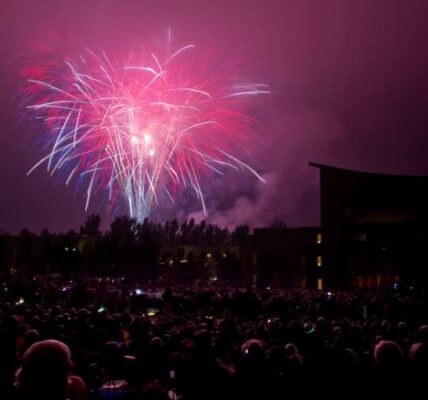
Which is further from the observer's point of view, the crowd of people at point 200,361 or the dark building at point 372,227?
the dark building at point 372,227

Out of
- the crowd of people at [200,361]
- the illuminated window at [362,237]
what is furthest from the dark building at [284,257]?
the crowd of people at [200,361]

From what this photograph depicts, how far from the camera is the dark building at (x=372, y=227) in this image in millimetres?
51719

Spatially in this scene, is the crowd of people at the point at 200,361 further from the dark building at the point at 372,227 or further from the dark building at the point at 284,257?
the dark building at the point at 284,257

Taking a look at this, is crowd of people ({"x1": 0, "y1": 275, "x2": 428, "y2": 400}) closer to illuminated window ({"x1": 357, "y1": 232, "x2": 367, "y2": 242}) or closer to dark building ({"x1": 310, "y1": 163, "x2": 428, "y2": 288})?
dark building ({"x1": 310, "y1": 163, "x2": 428, "y2": 288})

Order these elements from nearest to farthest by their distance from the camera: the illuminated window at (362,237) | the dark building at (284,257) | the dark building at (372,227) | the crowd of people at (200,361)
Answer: the crowd of people at (200,361), the dark building at (372,227), the illuminated window at (362,237), the dark building at (284,257)

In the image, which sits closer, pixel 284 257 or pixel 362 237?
pixel 362 237

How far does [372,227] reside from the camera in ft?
182

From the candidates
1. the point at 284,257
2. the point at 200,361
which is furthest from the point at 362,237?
the point at 200,361

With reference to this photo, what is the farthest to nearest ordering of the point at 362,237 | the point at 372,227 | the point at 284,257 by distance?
the point at 284,257 < the point at 362,237 < the point at 372,227

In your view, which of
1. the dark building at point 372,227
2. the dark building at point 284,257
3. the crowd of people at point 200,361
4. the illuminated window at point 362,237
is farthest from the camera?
the dark building at point 284,257

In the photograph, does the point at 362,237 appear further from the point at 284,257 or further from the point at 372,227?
the point at 284,257

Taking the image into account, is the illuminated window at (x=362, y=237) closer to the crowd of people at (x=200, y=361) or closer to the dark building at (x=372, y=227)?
the dark building at (x=372, y=227)

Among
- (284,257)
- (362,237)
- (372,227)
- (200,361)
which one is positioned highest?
(372,227)

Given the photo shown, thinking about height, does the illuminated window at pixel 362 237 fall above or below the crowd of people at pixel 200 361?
above
